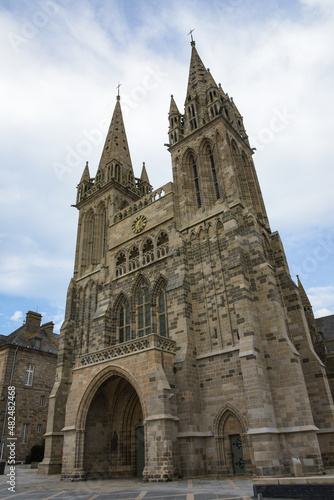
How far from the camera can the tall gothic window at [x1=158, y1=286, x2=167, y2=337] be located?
18.2 m

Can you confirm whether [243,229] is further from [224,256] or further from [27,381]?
[27,381]

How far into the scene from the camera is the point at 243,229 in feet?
58.7

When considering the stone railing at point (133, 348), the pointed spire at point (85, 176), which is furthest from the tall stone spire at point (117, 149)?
the stone railing at point (133, 348)

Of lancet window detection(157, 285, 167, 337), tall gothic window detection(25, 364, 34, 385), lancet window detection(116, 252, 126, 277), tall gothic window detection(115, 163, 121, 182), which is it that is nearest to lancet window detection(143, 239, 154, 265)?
lancet window detection(116, 252, 126, 277)

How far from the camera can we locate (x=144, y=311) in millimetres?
19375

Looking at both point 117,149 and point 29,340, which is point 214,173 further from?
point 29,340

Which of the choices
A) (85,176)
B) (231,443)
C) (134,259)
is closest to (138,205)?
(134,259)

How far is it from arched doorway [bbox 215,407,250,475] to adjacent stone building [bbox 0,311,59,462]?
17507 mm

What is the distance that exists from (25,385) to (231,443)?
1933 cm

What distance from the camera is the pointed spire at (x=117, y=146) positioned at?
31047 millimetres

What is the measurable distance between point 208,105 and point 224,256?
11.6 meters

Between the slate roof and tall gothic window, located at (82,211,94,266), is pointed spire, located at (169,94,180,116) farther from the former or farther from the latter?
the slate roof

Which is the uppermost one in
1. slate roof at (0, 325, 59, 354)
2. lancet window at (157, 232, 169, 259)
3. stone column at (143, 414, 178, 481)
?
lancet window at (157, 232, 169, 259)

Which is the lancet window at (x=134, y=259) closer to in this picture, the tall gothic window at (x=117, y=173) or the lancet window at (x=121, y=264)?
the lancet window at (x=121, y=264)
